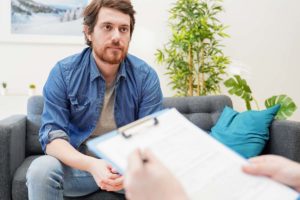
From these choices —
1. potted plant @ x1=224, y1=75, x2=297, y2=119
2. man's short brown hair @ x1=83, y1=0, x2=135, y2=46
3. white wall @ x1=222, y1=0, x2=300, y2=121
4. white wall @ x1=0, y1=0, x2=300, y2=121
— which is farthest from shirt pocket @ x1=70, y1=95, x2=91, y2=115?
white wall @ x1=222, y1=0, x2=300, y2=121

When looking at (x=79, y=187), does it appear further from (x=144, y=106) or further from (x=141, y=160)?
(x=141, y=160)

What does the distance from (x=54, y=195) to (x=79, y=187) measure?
21 centimetres

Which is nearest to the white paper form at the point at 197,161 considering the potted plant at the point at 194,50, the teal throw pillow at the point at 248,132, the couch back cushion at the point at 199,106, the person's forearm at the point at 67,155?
the person's forearm at the point at 67,155

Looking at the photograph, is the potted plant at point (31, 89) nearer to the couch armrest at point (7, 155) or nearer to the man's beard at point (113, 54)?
the couch armrest at point (7, 155)

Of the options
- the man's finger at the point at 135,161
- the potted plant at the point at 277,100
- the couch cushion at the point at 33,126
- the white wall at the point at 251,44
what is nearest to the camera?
the man's finger at the point at 135,161

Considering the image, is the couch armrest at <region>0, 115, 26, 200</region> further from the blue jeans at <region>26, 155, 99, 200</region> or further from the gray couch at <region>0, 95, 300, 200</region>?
the blue jeans at <region>26, 155, 99, 200</region>

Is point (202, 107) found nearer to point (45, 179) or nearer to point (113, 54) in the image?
point (113, 54)

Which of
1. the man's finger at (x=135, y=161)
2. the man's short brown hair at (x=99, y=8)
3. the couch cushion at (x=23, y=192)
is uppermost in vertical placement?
the man's short brown hair at (x=99, y=8)

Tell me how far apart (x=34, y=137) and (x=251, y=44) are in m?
2.04

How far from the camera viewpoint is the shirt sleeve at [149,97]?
1.41m

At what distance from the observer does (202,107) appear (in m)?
2.16

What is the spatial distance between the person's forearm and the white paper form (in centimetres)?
52

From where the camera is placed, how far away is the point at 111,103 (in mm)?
1419

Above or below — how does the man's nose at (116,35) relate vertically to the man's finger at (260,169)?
above
